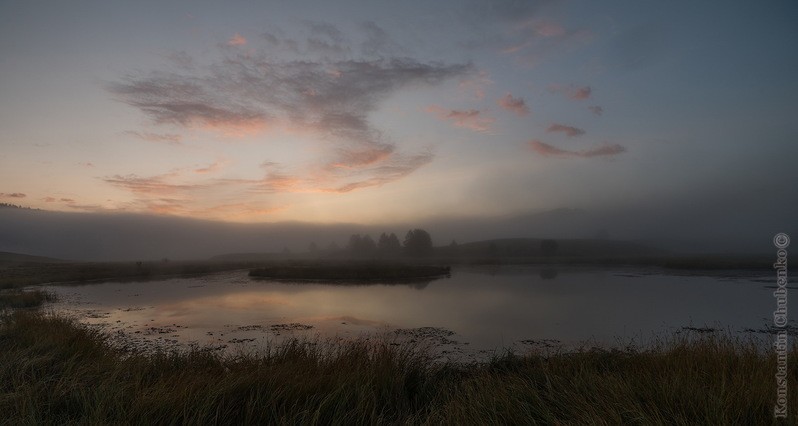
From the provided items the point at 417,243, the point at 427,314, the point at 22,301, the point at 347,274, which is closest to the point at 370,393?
the point at 427,314

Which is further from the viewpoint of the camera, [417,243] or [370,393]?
[417,243]

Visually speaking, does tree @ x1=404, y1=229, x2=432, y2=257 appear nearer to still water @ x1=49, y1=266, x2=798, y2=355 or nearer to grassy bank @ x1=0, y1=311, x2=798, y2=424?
still water @ x1=49, y1=266, x2=798, y2=355

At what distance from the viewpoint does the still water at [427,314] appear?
1418 cm

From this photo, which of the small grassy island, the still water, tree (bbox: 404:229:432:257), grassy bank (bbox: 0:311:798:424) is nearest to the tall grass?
the still water

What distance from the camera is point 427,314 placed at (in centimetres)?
2030

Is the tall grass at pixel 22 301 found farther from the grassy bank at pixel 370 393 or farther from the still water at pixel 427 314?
the grassy bank at pixel 370 393

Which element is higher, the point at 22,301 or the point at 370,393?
the point at 370,393

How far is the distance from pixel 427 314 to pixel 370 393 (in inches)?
596

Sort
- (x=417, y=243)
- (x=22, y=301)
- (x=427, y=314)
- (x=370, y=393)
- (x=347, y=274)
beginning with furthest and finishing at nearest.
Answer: (x=417, y=243) → (x=347, y=274) → (x=22, y=301) → (x=427, y=314) → (x=370, y=393)

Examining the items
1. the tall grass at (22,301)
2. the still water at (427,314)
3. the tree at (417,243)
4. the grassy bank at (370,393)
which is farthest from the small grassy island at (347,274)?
the tree at (417,243)

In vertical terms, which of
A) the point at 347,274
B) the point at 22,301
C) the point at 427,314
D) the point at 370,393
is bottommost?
the point at 347,274

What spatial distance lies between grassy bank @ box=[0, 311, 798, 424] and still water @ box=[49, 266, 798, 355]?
3963 mm

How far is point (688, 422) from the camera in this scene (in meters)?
4.01

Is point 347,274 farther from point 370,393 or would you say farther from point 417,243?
point 417,243
